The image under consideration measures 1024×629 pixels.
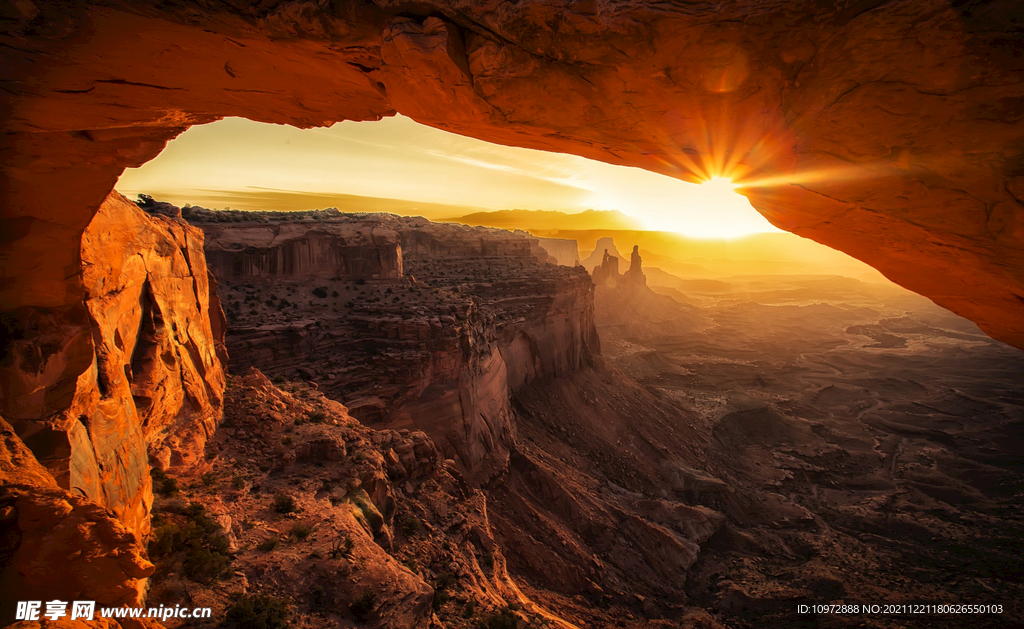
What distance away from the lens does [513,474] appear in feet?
74.6

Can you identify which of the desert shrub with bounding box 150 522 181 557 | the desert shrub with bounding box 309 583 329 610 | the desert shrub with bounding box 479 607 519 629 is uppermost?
the desert shrub with bounding box 150 522 181 557

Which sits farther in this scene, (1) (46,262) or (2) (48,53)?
(1) (46,262)

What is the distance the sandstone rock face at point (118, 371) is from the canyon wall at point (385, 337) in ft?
33.0

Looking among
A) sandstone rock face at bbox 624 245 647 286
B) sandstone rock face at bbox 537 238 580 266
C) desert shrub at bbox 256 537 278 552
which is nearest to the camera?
desert shrub at bbox 256 537 278 552

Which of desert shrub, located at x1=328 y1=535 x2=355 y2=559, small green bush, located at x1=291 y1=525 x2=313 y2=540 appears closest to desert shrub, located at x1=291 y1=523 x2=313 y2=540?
small green bush, located at x1=291 y1=525 x2=313 y2=540

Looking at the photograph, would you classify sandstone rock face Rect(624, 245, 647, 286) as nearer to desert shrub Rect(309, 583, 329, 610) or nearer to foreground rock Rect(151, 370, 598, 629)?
foreground rock Rect(151, 370, 598, 629)

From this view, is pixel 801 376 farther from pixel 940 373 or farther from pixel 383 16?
pixel 383 16

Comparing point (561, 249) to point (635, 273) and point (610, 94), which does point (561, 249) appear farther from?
point (610, 94)

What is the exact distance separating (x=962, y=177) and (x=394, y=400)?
19.1 m

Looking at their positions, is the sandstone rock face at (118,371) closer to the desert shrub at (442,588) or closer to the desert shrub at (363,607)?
the desert shrub at (363,607)

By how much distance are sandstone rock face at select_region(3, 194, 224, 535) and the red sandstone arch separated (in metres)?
0.43

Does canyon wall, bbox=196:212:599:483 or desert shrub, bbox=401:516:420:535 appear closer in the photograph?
desert shrub, bbox=401:516:420:535

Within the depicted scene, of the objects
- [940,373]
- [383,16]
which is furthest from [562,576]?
[940,373]

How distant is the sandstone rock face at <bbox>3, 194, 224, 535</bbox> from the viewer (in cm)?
511
